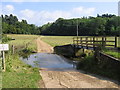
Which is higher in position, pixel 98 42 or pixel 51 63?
pixel 98 42

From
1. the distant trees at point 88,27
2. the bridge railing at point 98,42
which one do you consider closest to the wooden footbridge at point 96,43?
the bridge railing at point 98,42

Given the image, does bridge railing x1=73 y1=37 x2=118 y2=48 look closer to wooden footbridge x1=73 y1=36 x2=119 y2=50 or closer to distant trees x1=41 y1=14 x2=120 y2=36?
wooden footbridge x1=73 y1=36 x2=119 y2=50

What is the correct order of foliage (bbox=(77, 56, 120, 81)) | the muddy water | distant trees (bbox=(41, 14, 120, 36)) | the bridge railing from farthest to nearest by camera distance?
distant trees (bbox=(41, 14, 120, 36)) < the muddy water < the bridge railing < foliage (bbox=(77, 56, 120, 81))

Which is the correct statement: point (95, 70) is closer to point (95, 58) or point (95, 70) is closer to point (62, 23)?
point (95, 58)

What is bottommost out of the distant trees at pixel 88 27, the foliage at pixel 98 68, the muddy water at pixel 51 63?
the muddy water at pixel 51 63

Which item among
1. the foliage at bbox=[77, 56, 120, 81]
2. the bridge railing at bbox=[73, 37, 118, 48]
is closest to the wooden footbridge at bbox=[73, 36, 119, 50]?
the bridge railing at bbox=[73, 37, 118, 48]

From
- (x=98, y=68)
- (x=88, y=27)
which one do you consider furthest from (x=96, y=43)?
(x=88, y=27)

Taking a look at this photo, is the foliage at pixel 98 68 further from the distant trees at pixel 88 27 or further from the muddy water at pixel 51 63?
the distant trees at pixel 88 27

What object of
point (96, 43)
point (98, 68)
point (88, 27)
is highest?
point (88, 27)

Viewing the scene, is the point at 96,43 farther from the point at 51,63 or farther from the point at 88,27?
the point at 88,27

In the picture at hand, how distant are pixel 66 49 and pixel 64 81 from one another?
18.0m

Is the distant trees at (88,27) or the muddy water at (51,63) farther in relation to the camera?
the distant trees at (88,27)

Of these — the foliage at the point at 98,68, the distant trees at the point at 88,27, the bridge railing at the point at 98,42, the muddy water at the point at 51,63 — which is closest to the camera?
the foliage at the point at 98,68

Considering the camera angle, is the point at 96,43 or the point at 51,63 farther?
the point at 51,63
